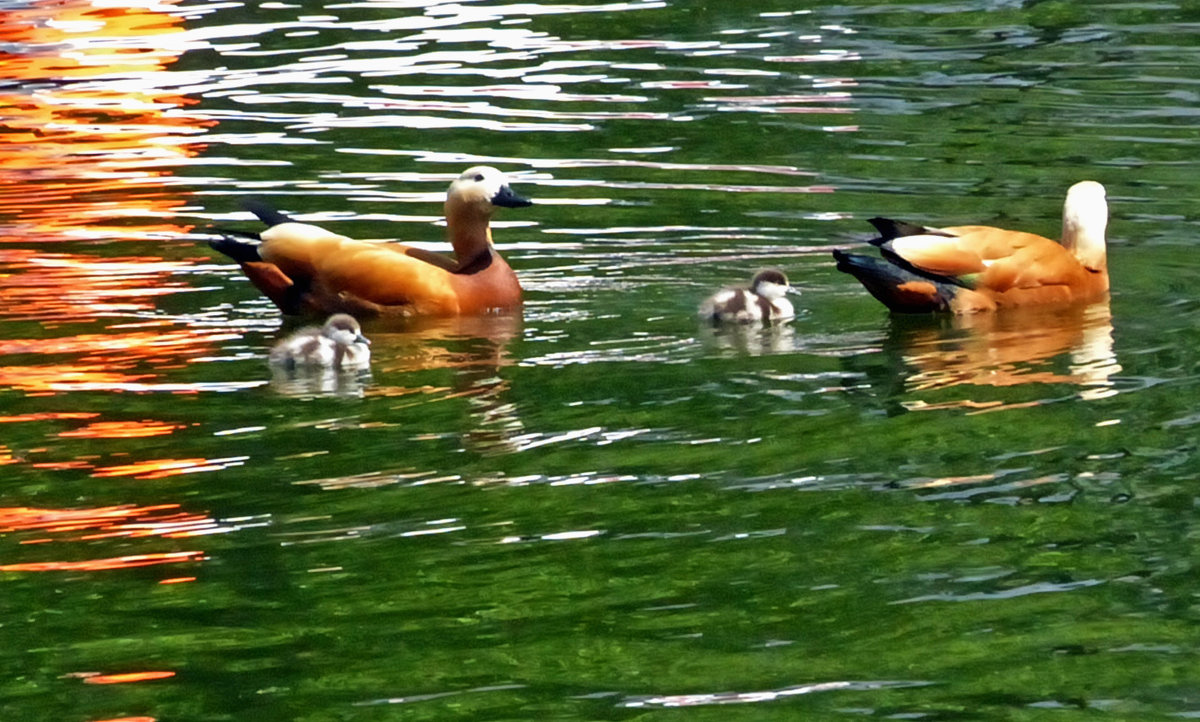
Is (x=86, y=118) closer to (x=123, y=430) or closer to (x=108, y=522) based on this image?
(x=123, y=430)

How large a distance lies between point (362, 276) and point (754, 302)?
1905 millimetres

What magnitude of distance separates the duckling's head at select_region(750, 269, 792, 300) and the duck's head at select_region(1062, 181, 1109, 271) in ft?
5.18

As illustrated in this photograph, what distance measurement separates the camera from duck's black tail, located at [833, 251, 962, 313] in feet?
34.6

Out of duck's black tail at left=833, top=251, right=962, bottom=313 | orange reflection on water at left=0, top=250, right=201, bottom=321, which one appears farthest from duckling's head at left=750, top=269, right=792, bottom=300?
orange reflection on water at left=0, top=250, right=201, bottom=321

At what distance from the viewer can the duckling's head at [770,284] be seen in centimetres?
1054

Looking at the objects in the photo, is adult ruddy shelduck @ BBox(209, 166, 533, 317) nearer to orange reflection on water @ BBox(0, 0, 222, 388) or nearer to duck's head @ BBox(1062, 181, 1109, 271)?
orange reflection on water @ BBox(0, 0, 222, 388)

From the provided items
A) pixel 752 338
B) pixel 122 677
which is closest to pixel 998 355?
pixel 752 338

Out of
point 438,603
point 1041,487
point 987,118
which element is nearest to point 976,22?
point 987,118

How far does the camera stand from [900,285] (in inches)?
417

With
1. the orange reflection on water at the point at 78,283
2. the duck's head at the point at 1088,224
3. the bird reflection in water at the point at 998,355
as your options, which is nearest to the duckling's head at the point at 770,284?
the bird reflection in water at the point at 998,355

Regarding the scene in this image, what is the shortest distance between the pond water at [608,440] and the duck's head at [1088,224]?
0.79 ft

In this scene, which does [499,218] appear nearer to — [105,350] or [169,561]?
[105,350]

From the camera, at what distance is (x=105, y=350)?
32.9 feet

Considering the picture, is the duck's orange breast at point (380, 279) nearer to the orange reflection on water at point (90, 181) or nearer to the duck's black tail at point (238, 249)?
the duck's black tail at point (238, 249)
